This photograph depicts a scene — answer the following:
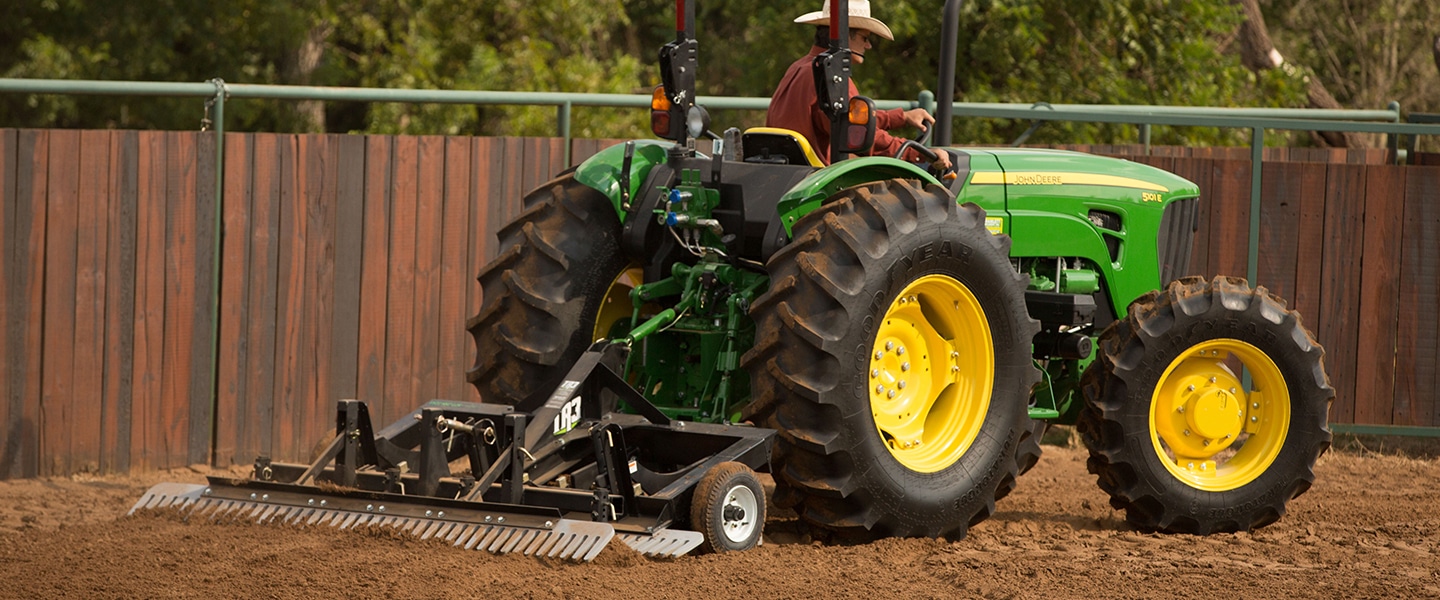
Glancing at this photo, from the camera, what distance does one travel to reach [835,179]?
20.2 feet

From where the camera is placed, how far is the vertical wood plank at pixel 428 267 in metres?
8.67

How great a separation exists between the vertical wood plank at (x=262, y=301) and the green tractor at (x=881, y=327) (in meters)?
2.17

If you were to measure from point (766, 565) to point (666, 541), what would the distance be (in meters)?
0.38

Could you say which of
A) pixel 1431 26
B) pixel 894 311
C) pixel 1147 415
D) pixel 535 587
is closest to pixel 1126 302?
pixel 1147 415

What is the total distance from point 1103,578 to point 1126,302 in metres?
2.09

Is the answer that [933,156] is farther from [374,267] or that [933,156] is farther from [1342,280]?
[1342,280]

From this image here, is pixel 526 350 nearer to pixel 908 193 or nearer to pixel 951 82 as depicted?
pixel 908 193

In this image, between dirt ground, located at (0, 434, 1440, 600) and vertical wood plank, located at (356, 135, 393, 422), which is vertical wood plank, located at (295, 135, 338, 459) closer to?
vertical wood plank, located at (356, 135, 393, 422)

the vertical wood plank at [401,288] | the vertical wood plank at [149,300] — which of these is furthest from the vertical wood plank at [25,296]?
the vertical wood plank at [401,288]

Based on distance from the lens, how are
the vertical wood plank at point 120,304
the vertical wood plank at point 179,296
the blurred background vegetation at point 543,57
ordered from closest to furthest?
1. the vertical wood plank at point 120,304
2. the vertical wood plank at point 179,296
3. the blurred background vegetation at point 543,57

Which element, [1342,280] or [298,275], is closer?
[298,275]

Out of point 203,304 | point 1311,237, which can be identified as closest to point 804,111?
point 203,304

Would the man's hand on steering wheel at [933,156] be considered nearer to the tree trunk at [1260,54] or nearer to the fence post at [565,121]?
the fence post at [565,121]

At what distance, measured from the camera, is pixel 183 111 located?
17781 millimetres
